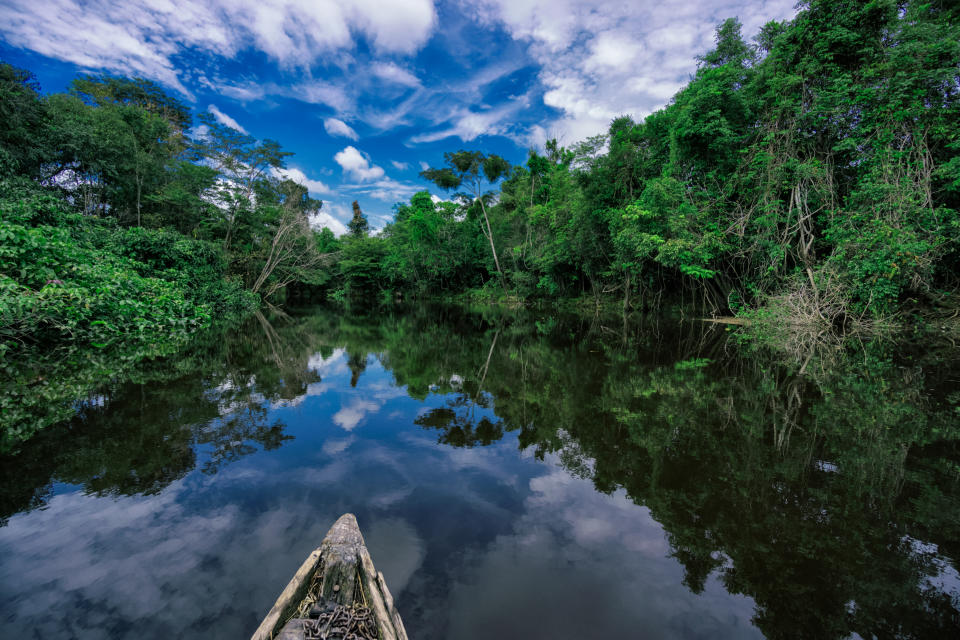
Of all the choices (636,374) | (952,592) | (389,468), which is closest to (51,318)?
(389,468)

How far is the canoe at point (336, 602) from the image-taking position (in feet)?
5.20

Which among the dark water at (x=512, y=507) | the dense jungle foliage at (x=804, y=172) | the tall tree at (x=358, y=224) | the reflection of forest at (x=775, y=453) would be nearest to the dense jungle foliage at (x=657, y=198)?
the dense jungle foliage at (x=804, y=172)

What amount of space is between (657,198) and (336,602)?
17.6 meters

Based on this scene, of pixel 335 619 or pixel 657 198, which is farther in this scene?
pixel 657 198

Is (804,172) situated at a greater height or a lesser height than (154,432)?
greater

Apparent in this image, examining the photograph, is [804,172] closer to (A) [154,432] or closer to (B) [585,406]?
(B) [585,406]

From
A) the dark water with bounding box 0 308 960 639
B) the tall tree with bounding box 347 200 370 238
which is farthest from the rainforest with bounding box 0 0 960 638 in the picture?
the tall tree with bounding box 347 200 370 238

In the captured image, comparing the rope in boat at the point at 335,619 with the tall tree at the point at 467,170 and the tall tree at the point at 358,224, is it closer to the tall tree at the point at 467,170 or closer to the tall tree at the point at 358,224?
the tall tree at the point at 467,170

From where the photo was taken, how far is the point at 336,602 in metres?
1.81

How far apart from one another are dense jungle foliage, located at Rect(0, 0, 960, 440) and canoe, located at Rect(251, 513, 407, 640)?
491 cm

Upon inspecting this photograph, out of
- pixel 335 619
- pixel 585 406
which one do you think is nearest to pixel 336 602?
pixel 335 619

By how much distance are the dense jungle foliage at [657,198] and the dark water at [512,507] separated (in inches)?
89.6

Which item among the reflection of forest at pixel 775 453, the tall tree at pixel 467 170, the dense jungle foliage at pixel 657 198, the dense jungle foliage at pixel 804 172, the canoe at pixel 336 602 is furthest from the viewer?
the tall tree at pixel 467 170

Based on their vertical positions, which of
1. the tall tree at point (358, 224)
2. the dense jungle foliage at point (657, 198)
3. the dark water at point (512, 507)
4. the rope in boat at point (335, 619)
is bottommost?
the dark water at point (512, 507)
